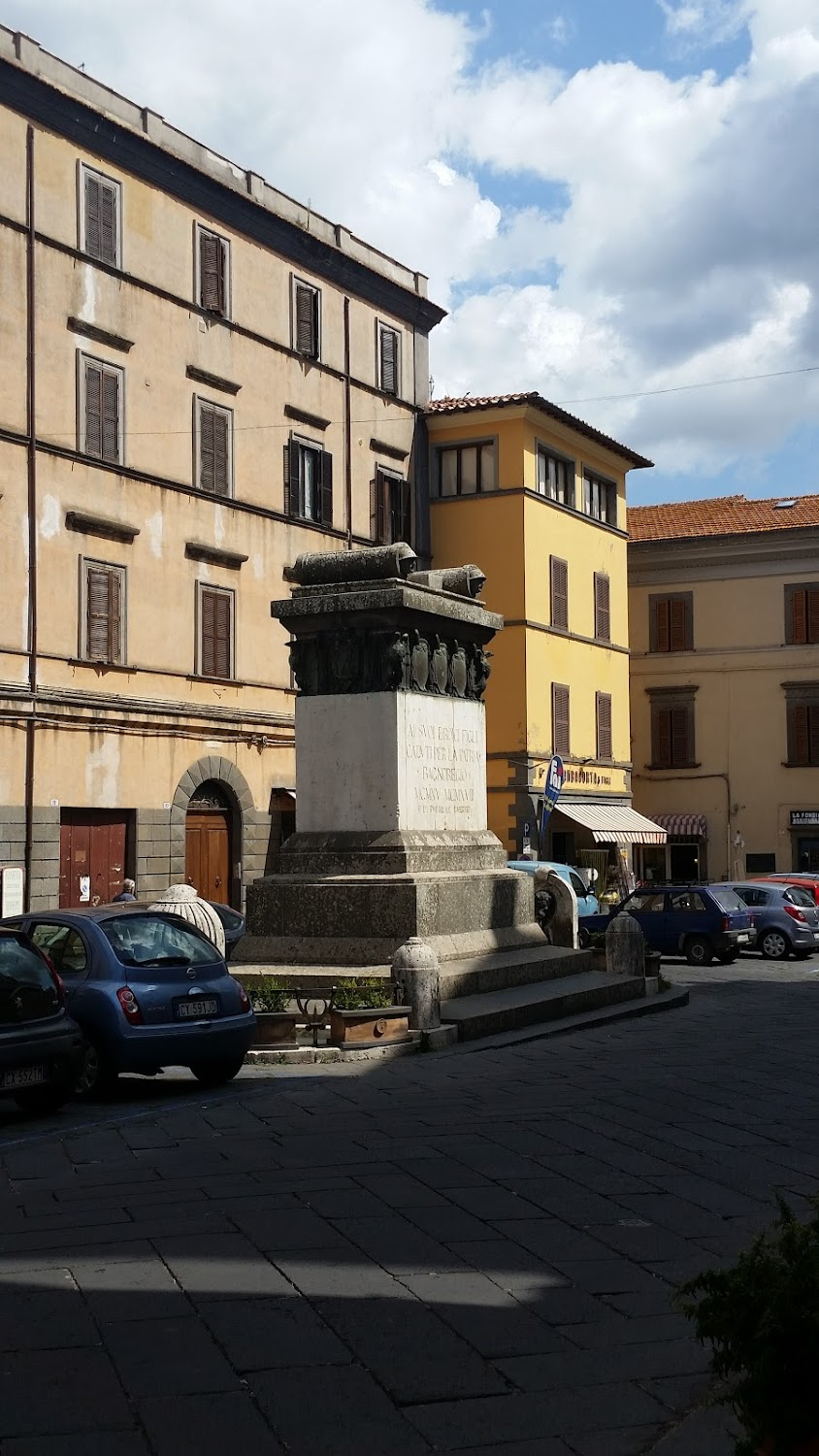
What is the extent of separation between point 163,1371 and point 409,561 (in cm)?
1176

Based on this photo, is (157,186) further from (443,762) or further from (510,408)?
(443,762)

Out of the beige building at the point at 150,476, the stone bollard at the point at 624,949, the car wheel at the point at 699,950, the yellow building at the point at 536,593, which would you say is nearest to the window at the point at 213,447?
the beige building at the point at 150,476

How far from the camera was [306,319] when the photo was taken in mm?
34812

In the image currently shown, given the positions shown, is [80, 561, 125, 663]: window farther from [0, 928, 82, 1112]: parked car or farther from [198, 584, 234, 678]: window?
[0, 928, 82, 1112]: parked car

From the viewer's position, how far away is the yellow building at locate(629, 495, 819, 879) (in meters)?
48.0

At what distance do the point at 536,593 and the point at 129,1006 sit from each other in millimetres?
28670

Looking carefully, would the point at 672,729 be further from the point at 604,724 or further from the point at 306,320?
the point at 306,320

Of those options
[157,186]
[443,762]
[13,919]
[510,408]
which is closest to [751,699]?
[510,408]

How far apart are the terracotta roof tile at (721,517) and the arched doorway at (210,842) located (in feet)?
73.5

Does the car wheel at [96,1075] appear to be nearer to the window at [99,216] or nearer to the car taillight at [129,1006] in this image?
the car taillight at [129,1006]

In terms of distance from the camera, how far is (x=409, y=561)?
16.5 metres

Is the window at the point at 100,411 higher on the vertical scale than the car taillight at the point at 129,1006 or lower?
higher

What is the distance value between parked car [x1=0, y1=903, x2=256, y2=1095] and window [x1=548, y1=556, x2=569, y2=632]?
2862cm

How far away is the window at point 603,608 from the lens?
141 feet
